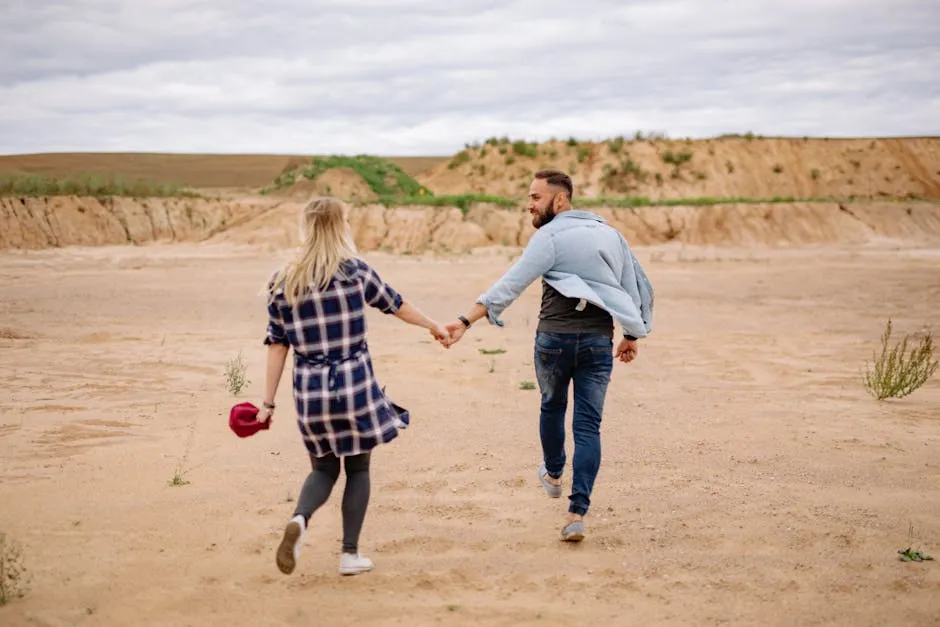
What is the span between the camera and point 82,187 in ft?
103

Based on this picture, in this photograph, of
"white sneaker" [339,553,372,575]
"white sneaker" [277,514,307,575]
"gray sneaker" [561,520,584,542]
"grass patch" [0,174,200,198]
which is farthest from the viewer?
"grass patch" [0,174,200,198]

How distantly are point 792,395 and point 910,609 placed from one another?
538 cm

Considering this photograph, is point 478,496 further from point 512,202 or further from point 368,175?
point 368,175

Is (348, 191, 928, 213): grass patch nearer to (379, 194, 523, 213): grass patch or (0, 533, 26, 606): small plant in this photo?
(379, 194, 523, 213): grass patch

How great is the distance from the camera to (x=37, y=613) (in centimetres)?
430

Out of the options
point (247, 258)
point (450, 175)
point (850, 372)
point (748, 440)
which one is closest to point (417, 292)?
point (247, 258)

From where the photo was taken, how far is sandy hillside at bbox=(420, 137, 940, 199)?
47562 mm

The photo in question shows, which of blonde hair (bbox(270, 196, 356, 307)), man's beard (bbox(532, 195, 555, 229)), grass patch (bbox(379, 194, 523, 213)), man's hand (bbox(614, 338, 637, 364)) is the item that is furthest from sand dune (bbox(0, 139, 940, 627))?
grass patch (bbox(379, 194, 523, 213))

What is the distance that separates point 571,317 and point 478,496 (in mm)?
1599

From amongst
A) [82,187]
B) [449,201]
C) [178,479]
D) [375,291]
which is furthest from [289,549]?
[82,187]

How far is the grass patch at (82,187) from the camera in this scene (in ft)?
99.6

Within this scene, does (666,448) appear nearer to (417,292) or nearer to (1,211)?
(417,292)

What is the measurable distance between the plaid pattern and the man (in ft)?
2.67

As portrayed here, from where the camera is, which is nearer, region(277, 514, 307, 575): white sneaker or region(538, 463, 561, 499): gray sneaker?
region(277, 514, 307, 575): white sneaker
